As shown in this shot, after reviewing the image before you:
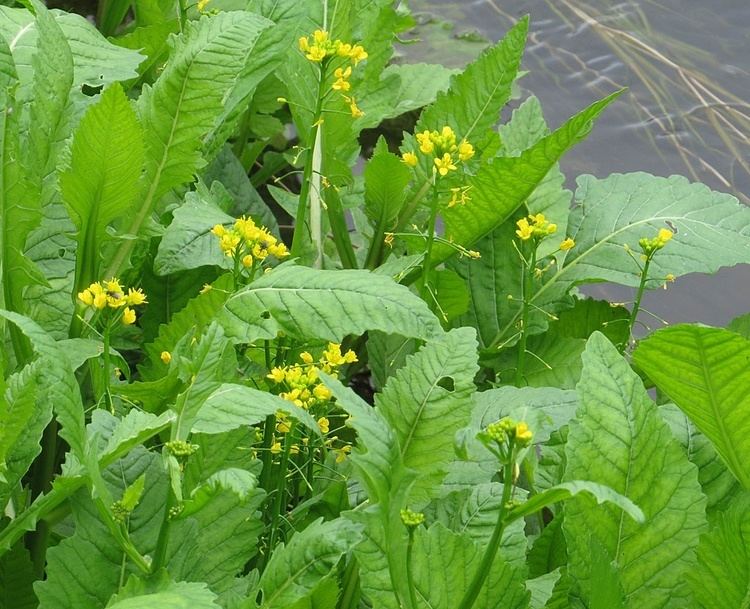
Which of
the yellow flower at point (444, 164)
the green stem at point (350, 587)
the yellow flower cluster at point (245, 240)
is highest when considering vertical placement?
the yellow flower at point (444, 164)

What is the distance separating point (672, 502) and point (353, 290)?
479 mm

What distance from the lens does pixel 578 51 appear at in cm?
329

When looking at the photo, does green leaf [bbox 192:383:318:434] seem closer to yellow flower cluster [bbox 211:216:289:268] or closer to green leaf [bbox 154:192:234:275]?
yellow flower cluster [bbox 211:216:289:268]

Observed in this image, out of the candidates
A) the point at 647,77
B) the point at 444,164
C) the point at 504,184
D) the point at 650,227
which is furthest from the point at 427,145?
the point at 647,77

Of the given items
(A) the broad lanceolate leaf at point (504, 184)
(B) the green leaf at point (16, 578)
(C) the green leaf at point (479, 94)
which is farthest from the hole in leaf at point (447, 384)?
(B) the green leaf at point (16, 578)

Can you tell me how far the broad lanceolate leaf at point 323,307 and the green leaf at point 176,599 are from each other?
1.28 feet

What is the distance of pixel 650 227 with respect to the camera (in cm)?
217

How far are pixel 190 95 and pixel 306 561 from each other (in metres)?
0.74

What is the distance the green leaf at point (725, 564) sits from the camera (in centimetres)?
143

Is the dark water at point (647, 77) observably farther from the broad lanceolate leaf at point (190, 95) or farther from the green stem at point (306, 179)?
the broad lanceolate leaf at point (190, 95)

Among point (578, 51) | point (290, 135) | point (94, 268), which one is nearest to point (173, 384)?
point (94, 268)

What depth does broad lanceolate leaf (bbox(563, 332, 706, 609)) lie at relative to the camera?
1486 millimetres

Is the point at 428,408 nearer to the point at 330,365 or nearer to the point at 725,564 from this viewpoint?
the point at 330,365

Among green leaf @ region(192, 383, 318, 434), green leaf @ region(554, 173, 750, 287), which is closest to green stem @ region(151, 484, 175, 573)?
green leaf @ region(192, 383, 318, 434)
